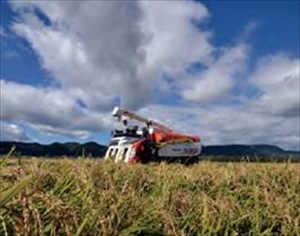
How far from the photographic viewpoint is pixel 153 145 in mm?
18500

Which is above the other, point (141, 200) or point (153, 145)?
point (153, 145)

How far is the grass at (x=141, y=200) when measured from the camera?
3316mm

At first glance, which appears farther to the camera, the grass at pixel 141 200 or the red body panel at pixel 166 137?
the red body panel at pixel 166 137

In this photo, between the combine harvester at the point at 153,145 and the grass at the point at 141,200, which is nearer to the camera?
the grass at the point at 141,200

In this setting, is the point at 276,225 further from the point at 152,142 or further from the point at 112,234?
the point at 152,142

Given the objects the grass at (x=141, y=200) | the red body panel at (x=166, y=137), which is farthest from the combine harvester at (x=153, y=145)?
the grass at (x=141, y=200)

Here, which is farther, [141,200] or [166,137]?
[166,137]

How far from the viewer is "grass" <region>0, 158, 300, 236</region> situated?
3316 millimetres

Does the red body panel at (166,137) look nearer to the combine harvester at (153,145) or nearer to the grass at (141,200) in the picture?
the combine harvester at (153,145)

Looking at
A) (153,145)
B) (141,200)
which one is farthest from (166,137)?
(141,200)

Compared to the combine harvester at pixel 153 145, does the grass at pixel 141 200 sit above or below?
below

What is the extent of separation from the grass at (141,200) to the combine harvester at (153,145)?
8.19 metres

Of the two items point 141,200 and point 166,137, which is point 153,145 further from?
point 141,200

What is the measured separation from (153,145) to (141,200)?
13.0 meters
